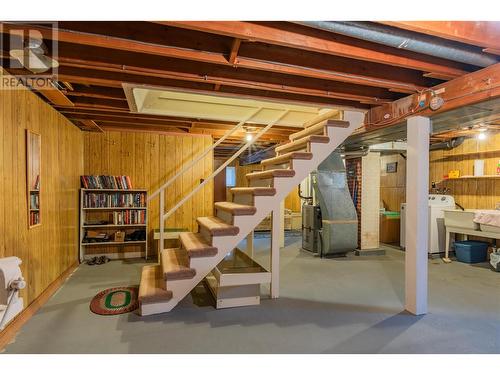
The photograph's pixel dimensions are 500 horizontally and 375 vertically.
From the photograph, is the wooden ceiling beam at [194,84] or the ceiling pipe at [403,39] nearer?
the ceiling pipe at [403,39]

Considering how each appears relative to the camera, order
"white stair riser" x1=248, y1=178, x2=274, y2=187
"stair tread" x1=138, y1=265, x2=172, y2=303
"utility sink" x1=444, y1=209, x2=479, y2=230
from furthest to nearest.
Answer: "utility sink" x1=444, y1=209, x2=479, y2=230
"white stair riser" x1=248, y1=178, x2=274, y2=187
"stair tread" x1=138, y1=265, x2=172, y2=303

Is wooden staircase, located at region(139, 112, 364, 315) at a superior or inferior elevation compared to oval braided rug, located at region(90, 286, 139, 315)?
superior

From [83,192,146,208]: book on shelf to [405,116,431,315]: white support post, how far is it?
3.94 metres

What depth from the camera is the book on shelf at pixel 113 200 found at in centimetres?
464

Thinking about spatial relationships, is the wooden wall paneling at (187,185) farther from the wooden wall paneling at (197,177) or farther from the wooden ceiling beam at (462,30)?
the wooden ceiling beam at (462,30)

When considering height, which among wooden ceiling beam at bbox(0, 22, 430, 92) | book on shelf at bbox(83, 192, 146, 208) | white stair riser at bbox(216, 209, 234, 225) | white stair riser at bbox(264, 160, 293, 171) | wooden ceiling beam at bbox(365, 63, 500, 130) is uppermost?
wooden ceiling beam at bbox(0, 22, 430, 92)


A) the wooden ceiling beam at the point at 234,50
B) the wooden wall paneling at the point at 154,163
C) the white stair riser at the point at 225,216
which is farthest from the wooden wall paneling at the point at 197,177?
the wooden ceiling beam at the point at 234,50

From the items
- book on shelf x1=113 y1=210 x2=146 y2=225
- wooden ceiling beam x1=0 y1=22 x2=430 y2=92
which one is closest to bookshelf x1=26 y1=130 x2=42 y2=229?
wooden ceiling beam x1=0 y1=22 x2=430 y2=92

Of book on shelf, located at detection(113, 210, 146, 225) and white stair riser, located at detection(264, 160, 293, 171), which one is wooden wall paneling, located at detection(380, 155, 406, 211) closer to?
white stair riser, located at detection(264, 160, 293, 171)

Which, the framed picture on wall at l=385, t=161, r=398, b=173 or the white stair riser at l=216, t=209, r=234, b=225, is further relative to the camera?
the framed picture on wall at l=385, t=161, r=398, b=173

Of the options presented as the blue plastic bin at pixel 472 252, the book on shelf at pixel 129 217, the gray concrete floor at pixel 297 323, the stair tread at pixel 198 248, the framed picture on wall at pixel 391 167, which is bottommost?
the gray concrete floor at pixel 297 323

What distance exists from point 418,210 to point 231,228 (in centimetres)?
181

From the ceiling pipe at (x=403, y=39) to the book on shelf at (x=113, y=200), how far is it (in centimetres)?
405

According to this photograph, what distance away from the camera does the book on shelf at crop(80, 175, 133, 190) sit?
15.1 ft
